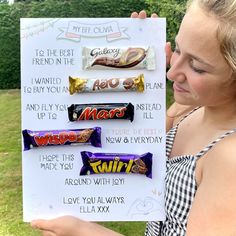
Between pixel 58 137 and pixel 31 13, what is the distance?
27.6 ft

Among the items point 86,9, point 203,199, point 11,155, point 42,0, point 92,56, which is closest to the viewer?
point 203,199

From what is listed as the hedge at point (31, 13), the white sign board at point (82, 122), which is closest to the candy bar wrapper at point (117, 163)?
the white sign board at point (82, 122)

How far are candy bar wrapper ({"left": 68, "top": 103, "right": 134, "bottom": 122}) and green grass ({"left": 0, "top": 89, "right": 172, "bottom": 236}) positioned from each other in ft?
7.73

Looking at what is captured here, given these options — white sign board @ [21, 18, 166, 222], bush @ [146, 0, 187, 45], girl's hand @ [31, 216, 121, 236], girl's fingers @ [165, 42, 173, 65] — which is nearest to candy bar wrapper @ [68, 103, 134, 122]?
white sign board @ [21, 18, 166, 222]

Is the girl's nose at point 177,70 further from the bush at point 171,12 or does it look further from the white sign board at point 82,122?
the bush at point 171,12

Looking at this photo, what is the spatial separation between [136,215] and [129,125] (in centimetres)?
28

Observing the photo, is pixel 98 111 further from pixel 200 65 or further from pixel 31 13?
pixel 31 13

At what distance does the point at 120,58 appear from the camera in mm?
1502

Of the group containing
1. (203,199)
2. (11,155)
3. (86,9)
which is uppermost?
(86,9)

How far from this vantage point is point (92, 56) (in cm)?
151

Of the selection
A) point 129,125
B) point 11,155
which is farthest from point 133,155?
point 11,155

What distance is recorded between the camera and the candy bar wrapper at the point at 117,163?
1.53m

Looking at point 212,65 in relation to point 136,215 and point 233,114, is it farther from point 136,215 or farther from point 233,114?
point 136,215

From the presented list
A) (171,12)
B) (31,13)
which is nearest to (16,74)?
(31,13)
